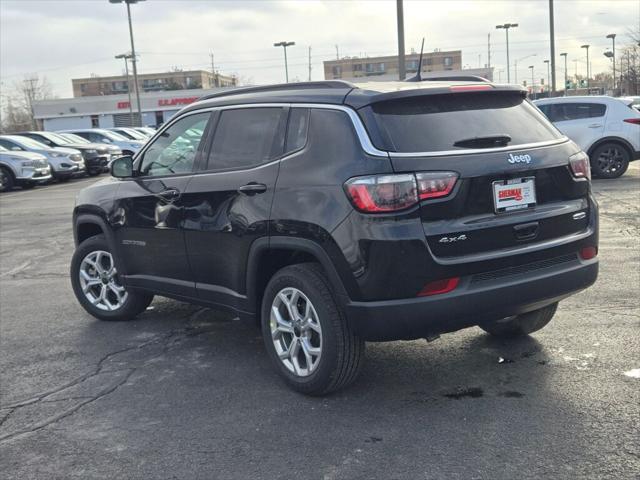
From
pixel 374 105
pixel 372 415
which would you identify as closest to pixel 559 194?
pixel 374 105

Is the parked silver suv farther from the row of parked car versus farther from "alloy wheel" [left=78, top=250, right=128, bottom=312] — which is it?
"alloy wheel" [left=78, top=250, right=128, bottom=312]

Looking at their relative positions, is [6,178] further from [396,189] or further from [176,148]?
[396,189]

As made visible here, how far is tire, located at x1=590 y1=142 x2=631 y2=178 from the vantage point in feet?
48.1

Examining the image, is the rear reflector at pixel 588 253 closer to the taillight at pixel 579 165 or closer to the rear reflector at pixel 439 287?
the taillight at pixel 579 165

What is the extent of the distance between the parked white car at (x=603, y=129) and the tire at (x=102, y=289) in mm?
10985

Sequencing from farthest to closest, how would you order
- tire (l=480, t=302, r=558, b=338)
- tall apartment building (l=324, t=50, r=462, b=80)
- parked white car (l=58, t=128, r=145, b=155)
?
tall apartment building (l=324, t=50, r=462, b=80) → parked white car (l=58, t=128, r=145, b=155) → tire (l=480, t=302, r=558, b=338)

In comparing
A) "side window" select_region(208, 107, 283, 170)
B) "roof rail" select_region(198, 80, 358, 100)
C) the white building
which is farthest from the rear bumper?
the white building

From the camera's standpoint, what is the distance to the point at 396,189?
11.9 ft

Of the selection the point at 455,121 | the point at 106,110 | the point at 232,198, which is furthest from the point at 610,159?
the point at 106,110

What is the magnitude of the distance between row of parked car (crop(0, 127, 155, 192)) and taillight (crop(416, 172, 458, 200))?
19.2 m

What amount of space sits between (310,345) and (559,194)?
1.73 metres

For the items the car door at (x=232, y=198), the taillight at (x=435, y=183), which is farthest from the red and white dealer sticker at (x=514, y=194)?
the car door at (x=232, y=198)

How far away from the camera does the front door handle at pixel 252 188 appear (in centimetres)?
431

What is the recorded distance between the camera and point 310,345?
13.9ft
